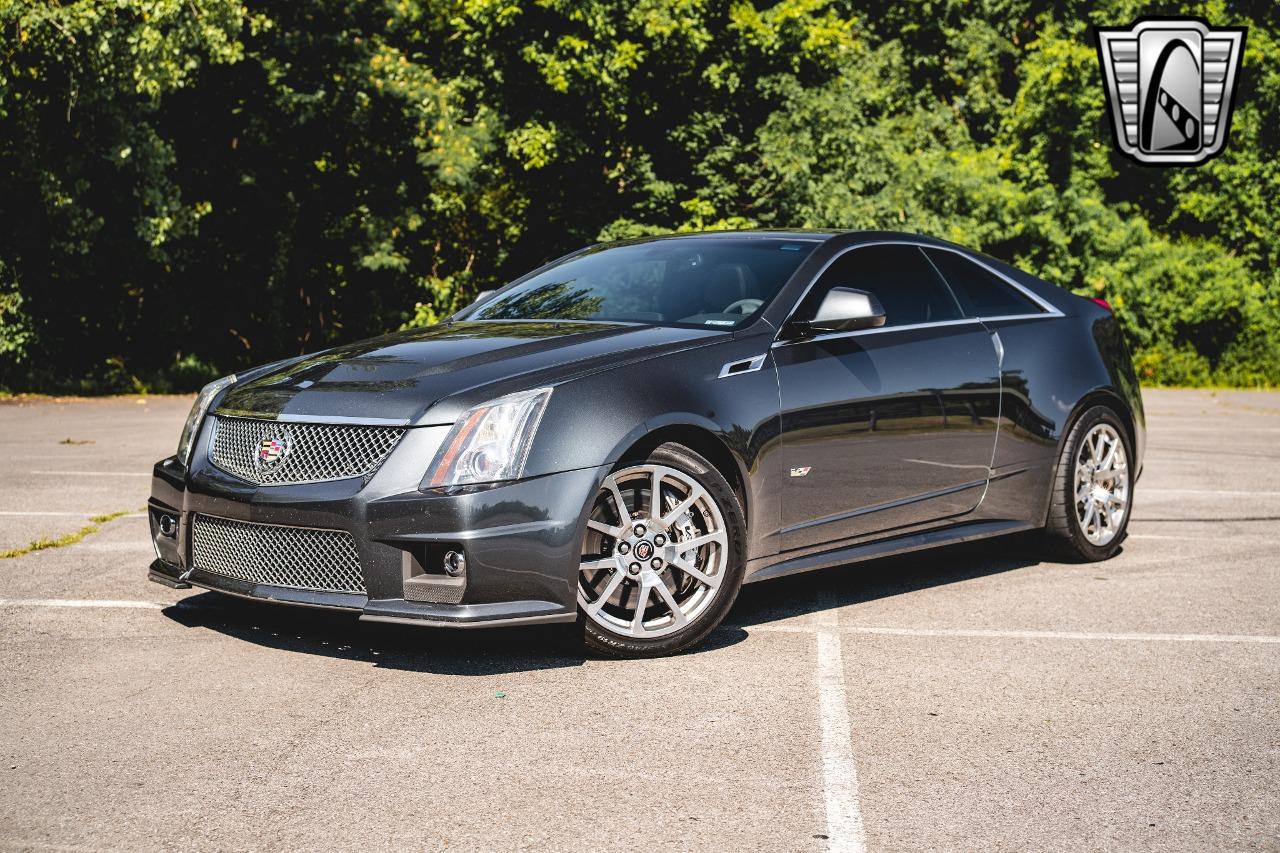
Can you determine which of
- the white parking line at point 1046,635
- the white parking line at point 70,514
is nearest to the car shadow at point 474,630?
the white parking line at point 1046,635

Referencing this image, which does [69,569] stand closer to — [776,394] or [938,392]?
[776,394]

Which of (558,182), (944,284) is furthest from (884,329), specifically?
(558,182)

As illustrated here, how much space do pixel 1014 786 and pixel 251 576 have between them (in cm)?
285

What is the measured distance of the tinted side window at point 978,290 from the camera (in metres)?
7.29

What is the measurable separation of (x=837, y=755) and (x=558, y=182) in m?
25.2

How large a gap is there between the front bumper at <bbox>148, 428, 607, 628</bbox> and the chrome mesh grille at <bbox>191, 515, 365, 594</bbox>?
38mm

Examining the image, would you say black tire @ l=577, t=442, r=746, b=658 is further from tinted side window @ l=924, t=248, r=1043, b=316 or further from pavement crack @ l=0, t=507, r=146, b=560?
pavement crack @ l=0, t=507, r=146, b=560

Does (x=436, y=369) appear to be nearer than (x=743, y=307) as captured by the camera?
Yes

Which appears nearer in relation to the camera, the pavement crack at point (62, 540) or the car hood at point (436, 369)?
the car hood at point (436, 369)

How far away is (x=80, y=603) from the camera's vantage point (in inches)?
256

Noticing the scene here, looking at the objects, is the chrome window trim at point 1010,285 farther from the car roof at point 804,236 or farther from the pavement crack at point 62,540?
the pavement crack at point 62,540

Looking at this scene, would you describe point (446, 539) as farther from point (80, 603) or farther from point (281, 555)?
point (80, 603)

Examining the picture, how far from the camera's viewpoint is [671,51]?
2602cm

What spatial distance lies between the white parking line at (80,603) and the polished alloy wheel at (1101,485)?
14.7ft
